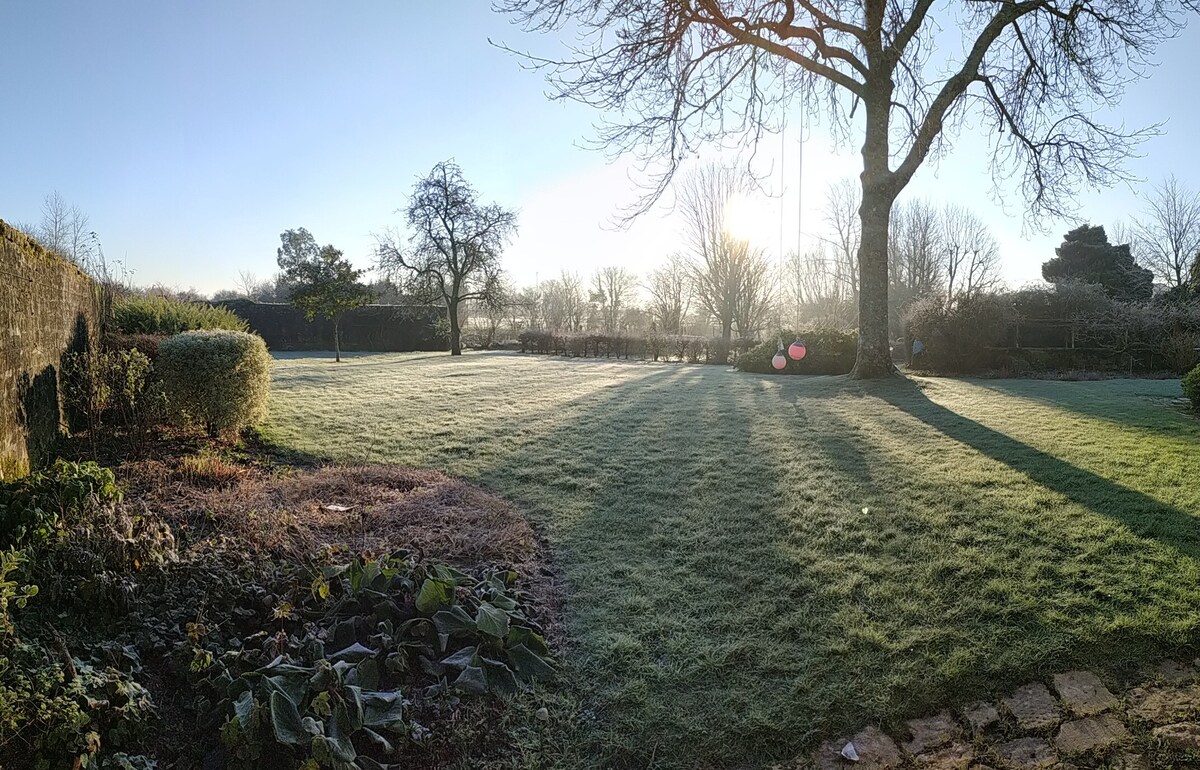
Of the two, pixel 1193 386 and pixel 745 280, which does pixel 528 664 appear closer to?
pixel 1193 386

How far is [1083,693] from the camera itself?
8.02 feet

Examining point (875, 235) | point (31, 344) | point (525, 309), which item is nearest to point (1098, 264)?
point (875, 235)

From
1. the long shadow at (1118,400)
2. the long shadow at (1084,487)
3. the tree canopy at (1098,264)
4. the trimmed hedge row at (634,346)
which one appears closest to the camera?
the long shadow at (1084,487)

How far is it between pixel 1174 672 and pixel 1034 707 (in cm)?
74

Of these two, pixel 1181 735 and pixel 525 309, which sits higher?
pixel 525 309

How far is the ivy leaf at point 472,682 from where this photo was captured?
2.41 meters

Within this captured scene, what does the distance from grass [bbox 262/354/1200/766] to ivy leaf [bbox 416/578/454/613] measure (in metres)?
0.68

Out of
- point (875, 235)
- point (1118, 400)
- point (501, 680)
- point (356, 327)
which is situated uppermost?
point (875, 235)

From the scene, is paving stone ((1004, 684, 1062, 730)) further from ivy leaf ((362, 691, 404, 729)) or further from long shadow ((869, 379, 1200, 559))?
ivy leaf ((362, 691, 404, 729))

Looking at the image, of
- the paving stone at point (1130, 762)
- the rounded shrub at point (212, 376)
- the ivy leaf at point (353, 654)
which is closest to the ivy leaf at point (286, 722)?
the ivy leaf at point (353, 654)

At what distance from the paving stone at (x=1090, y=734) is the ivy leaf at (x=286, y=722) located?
2.77 m

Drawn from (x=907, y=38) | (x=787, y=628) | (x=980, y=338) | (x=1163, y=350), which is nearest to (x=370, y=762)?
(x=787, y=628)

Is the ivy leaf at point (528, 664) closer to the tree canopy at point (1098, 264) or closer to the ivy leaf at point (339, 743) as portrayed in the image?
the ivy leaf at point (339, 743)

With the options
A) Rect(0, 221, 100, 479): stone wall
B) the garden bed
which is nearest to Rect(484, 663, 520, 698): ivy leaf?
the garden bed
